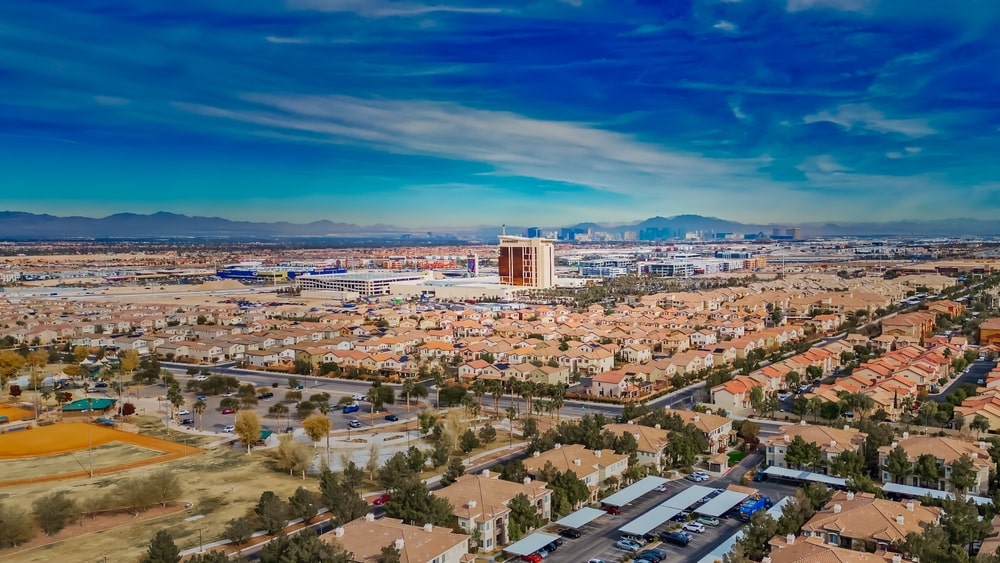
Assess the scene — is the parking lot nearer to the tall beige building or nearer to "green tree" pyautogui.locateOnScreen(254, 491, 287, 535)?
"green tree" pyautogui.locateOnScreen(254, 491, 287, 535)

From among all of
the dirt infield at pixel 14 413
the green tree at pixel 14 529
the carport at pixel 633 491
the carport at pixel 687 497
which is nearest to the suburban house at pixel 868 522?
the carport at pixel 687 497

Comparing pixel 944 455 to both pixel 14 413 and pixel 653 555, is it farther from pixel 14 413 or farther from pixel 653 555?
pixel 14 413

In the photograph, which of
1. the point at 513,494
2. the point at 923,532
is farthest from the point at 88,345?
the point at 923,532

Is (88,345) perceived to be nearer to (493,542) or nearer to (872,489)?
(493,542)

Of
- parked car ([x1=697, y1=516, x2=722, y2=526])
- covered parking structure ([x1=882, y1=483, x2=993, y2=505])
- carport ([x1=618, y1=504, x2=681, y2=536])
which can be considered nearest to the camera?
carport ([x1=618, y1=504, x2=681, y2=536])

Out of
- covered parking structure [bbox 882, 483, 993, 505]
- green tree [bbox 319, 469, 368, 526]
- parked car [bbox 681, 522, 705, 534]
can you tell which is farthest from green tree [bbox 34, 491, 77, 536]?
covered parking structure [bbox 882, 483, 993, 505]

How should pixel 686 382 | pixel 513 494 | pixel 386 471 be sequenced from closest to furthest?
pixel 513 494, pixel 386 471, pixel 686 382
